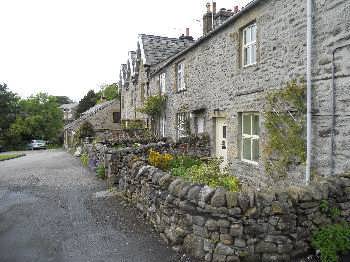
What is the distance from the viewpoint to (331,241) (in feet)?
16.3

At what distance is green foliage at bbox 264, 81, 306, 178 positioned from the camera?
7371 mm

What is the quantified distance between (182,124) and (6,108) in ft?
142

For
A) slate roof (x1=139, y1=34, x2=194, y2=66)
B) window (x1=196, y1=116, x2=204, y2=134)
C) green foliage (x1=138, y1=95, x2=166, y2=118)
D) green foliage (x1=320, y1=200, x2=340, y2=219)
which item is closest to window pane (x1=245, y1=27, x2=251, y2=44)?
window (x1=196, y1=116, x2=204, y2=134)

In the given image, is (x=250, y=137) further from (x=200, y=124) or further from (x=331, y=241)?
(x=331, y=241)

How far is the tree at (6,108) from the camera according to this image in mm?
47844

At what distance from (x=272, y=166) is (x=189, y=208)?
13.2ft

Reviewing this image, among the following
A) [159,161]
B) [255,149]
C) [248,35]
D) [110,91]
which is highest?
[110,91]

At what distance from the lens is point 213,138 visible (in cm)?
1236

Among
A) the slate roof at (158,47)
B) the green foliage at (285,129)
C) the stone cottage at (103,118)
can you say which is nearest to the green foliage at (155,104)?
the slate roof at (158,47)

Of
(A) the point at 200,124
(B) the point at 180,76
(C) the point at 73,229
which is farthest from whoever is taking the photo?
(B) the point at 180,76

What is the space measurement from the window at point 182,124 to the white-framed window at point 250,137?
5.06m

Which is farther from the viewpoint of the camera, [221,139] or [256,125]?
[221,139]

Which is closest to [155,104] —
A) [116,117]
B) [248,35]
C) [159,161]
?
[248,35]

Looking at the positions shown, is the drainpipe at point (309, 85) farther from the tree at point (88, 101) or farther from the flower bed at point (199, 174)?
the tree at point (88, 101)
